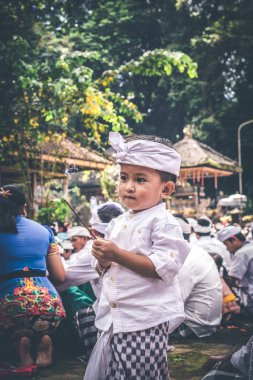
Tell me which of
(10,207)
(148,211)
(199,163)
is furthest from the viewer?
(199,163)

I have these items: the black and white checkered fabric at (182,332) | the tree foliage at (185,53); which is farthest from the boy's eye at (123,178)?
the tree foliage at (185,53)

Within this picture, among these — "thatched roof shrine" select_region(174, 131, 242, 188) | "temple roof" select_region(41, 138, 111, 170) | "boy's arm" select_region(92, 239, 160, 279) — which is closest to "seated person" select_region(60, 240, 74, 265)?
"temple roof" select_region(41, 138, 111, 170)

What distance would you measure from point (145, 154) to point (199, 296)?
11.9 ft

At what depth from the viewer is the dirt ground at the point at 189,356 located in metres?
4.07

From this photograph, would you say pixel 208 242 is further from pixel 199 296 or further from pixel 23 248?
pixel 23 248

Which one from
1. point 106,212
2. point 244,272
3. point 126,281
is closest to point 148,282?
point 126,281

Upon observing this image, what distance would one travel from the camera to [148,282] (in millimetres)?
2391

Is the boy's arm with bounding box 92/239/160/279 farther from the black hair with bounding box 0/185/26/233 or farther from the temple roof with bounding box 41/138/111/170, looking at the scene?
the temple roof with bounding box 41/138/111/170

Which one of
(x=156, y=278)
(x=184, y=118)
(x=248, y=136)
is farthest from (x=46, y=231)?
(x=184, y=118)

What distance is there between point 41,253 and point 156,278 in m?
2.03

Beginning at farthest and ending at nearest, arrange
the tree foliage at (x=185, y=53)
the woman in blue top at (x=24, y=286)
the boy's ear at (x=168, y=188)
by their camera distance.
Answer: the tree foliage at (x=185, y=53)
the woman in blue top at (x=24, y=286)
the boy's ear at (x=168, y=188)

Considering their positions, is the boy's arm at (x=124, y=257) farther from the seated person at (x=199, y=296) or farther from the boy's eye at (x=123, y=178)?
the seated person at (x=199, y=296)

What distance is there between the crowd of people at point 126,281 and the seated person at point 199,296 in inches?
0.5

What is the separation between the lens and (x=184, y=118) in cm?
3359
